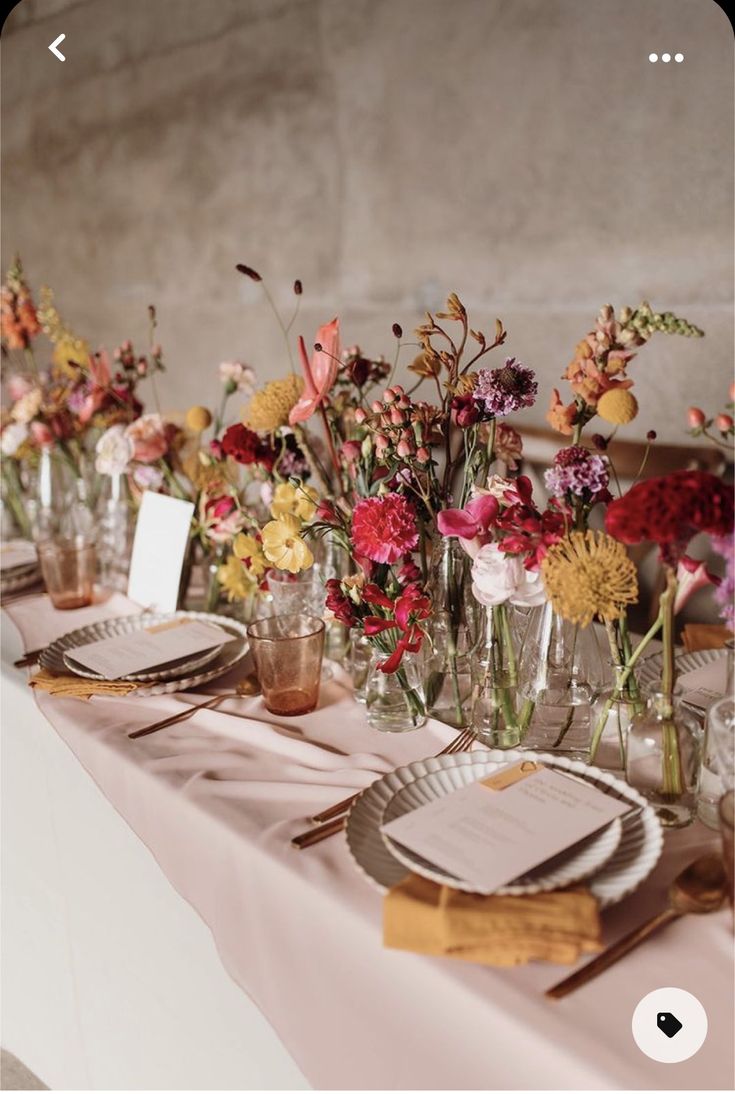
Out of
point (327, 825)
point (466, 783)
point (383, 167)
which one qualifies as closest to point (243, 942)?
point (327, 825)

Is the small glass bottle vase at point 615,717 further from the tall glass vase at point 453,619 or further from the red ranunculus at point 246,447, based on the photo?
the red ranunculus at point 246,447

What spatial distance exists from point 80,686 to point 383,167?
2240 mm

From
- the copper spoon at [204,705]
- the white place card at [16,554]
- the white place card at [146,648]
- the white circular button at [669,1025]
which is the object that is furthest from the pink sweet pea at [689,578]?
the white place card at [16,554]

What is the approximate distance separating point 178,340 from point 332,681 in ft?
9.45

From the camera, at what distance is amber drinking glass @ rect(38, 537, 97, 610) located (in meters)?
1.70

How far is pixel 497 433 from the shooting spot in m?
1.15

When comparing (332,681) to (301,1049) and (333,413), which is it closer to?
(333,413)

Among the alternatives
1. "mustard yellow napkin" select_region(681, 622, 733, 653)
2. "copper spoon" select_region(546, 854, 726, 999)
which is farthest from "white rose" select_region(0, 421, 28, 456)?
A: "copper spoon" select_region(546, 854, 726, 999)

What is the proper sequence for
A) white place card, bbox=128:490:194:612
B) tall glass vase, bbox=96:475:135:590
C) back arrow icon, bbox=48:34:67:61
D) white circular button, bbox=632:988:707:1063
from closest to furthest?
white circular button, bbox=632:988:707:1063, white place card, bbox=128:490:194:612, tall glass vase, bbox=96:475:135:590, back arrow icon, bbox=48:34:67:61

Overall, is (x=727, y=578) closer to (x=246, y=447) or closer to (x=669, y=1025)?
(x=669, y=1025)

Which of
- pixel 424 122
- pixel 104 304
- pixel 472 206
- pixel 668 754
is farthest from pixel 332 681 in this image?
pixel 104 304

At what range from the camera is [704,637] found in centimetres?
143

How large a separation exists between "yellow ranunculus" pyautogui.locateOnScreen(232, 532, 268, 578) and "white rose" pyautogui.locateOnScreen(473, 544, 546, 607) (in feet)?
1.43

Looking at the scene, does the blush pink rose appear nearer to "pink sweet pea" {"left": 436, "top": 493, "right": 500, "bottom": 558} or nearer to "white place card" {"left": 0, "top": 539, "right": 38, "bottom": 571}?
"white place card" {"left": 0, "top": 539, "right": 38, "bottom": 571}
